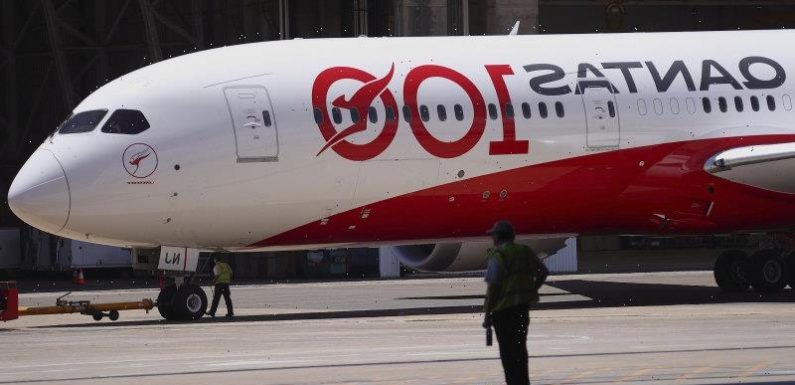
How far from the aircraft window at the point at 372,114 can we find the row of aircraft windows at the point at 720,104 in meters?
4.66

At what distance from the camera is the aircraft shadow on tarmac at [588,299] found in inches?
1071

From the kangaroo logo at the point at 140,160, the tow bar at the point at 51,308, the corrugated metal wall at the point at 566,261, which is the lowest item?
the corrugated metal wall at the point at 566,261

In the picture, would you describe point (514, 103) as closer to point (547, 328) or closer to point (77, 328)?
point (547, 328)

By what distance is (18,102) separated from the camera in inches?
2372

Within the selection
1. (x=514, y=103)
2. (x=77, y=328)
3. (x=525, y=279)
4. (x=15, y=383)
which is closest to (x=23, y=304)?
(x=77, y=328)

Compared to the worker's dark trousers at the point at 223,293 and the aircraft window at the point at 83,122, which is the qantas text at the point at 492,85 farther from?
the worker's dark trousers at the point at 223,293

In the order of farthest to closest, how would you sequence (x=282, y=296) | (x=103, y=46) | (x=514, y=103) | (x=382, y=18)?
1. (x=103, y=46)
2. (x=382, y=18)
3. (x=282, y=296)
4. (x=514, y=103)

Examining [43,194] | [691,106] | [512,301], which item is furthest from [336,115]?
[512,301]

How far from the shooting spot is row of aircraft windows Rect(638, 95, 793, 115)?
28.0 meters

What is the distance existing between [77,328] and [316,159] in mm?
4427

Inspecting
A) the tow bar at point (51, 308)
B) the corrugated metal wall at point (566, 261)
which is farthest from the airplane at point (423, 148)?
the corrugated metal wall at point (566, 261)

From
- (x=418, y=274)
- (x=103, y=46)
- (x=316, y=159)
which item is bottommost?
(x=418, y=274)

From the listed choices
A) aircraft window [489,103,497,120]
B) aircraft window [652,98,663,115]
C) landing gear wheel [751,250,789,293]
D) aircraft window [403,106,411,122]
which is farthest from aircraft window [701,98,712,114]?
aircraft window [403,106,411,122]

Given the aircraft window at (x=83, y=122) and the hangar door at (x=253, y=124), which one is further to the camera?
the hangar door at (x=253, y=124)
